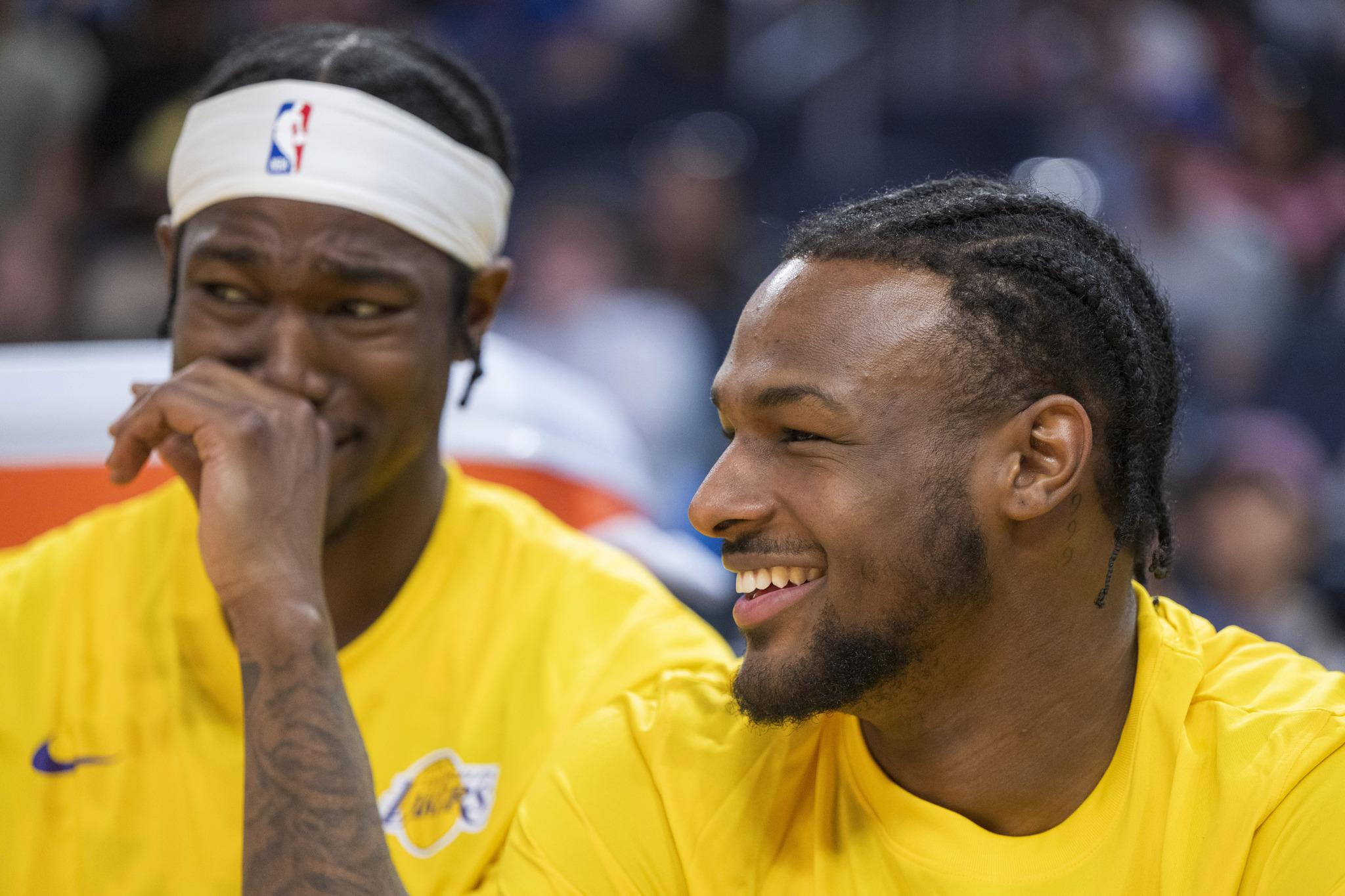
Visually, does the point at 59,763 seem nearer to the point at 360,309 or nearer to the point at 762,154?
the point at 360,309

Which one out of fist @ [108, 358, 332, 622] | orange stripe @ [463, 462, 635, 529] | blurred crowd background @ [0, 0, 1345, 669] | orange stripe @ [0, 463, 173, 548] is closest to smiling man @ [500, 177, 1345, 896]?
fist @ [108, 358, 332, 622]

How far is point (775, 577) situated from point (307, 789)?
0.63 meters

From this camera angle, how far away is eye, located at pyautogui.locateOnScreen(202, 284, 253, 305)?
2.14 metres

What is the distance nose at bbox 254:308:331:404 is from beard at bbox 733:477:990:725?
881 mm

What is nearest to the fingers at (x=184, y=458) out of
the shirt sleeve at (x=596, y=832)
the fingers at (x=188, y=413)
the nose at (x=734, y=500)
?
the fingers at (x=188, y=413)

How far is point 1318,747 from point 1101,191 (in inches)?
202

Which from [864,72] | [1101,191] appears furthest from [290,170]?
[864,72]

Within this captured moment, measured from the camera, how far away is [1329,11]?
7.01 meters

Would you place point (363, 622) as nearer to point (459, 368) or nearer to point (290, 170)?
point (290, 170)

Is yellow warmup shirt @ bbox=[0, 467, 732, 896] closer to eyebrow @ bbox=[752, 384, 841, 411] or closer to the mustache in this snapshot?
the mustache

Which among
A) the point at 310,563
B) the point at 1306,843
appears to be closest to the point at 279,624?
the point at 310,563

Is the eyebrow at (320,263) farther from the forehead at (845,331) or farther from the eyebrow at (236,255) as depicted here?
the forehead at (845,331)

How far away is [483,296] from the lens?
7.85ft

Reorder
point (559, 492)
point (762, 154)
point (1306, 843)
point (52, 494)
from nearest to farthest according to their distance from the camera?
point (1306, 843), point (52, 494), point (559, 492), point (762, 154)
